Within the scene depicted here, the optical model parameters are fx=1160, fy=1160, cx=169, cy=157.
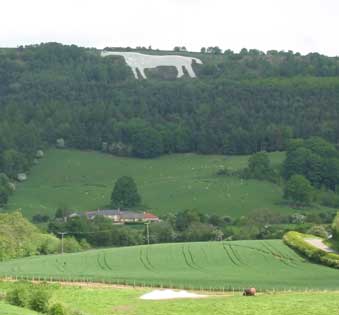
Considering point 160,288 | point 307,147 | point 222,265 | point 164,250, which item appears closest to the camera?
point 160,288

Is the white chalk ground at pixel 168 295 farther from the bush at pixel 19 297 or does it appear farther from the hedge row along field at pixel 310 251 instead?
the hedge row along field at pixel 310 251

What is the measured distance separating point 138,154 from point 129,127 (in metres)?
9.46

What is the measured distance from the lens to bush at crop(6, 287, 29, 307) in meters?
50.9

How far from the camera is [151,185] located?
151125 mm

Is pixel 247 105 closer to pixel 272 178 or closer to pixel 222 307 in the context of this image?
pixel 272 178

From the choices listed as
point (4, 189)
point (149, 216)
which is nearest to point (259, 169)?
point (149, 216)

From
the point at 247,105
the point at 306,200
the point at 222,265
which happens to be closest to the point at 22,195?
the point at 306,200

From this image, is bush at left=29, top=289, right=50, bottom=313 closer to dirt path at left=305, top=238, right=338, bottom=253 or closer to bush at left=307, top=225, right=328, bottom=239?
dirt path at left=305, top=238, right=338, bottom=253

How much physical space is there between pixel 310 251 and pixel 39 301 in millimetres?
34180

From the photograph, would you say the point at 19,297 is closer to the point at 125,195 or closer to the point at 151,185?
the point at 125,195

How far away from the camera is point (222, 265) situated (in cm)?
7950

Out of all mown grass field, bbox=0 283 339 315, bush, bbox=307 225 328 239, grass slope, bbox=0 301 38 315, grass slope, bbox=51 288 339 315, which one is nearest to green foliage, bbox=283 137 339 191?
bush, bbox=307 225 328 239

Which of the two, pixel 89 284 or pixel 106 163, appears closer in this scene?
pixel 89 284

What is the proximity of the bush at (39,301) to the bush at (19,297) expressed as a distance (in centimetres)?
43
